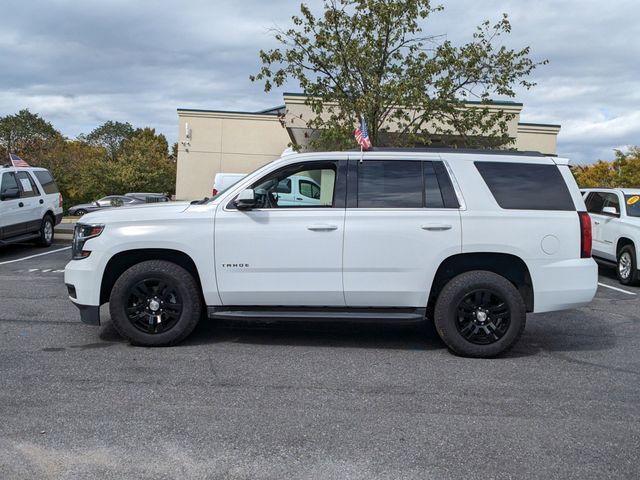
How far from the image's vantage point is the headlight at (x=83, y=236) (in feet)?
19.0

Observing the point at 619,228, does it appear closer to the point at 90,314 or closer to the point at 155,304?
the point at 155,304

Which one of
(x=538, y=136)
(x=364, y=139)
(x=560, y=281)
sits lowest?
(x=560, y=281)

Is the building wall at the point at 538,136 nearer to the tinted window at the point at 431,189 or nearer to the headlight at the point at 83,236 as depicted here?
the tinted window at the point at 431,189

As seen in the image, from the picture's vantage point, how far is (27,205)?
43.3 feet

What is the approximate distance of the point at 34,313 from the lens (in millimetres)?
7320

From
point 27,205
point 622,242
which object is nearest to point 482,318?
point 622,242

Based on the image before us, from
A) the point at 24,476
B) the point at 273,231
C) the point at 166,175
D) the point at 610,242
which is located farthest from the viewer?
the point at 166,175

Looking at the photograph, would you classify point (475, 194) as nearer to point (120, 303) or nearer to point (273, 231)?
point (273, 231)

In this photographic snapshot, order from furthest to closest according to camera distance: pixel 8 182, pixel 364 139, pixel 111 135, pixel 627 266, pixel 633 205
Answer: pixel 111 135 → pixel 8 182 → pixel 633 205 → pixel 627 266 → pixel 364 139

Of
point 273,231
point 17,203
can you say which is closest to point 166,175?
point 17,203

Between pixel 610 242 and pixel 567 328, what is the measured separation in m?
5.47

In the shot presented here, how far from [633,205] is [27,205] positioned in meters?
12.3

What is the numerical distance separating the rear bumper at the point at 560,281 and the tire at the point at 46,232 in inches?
463

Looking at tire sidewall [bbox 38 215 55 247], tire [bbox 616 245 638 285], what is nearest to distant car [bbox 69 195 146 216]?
tire sidewall [bbox 38 215 55 247]
